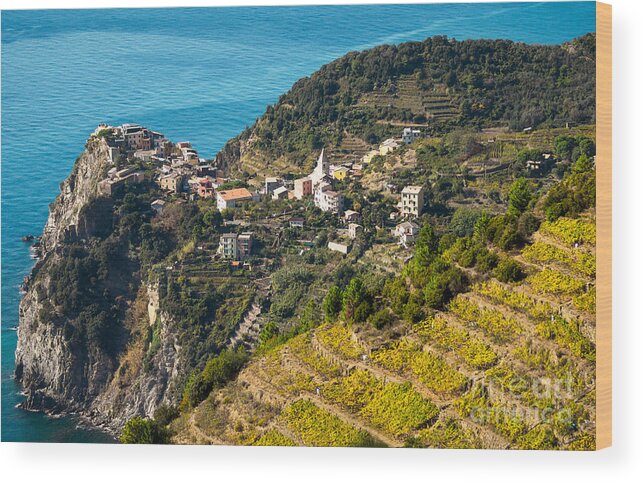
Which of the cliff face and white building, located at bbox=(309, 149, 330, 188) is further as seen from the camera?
white building, located at bbox=(309, 149, 330, 188)

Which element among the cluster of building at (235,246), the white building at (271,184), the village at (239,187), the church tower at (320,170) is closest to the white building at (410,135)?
the village at (239,187)

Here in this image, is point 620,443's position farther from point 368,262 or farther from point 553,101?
point 553,101

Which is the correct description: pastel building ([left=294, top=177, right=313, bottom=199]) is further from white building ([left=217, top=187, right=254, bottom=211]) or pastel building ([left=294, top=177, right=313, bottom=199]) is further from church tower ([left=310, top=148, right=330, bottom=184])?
white building ([left=217, top=187, right=254, bottom=211])

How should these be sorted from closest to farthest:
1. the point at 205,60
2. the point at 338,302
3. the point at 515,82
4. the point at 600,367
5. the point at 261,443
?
the point at 600,367
the point at 261,443
the point at 338,302
the point at 205,60
the point at 515,82

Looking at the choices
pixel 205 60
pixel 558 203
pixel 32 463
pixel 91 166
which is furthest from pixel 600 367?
pixel 91 166

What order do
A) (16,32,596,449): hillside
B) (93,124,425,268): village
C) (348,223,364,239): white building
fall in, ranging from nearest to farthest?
(16,32,596,449): hillside < (93,124,425,268): village < (348,223,364,239): white building

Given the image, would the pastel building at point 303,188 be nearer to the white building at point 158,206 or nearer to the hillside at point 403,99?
the hillside at point 403,99

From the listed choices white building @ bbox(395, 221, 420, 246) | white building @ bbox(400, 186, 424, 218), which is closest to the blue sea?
white building @ bbox(400, 186, 424, 218)
